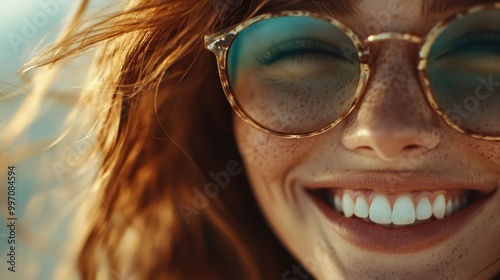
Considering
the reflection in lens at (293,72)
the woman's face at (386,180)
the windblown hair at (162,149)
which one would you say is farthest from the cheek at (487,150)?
the windblown hair at (162,149)

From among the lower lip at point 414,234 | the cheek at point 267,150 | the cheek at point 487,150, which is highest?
the cheek at point 267,150

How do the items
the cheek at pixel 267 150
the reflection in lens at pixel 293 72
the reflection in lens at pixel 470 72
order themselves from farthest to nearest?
the cheek at pixel 267 150 → the reflection in lens at pixel 293 72 → the reflection in lens at pixel 470 72

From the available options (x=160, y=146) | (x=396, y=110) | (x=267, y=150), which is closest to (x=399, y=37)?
(x=396, y=110)

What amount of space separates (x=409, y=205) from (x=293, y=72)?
0.35m

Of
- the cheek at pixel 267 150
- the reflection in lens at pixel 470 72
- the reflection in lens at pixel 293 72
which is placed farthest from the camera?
the cheek at pixel 267 150

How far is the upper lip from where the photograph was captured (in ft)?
4.26

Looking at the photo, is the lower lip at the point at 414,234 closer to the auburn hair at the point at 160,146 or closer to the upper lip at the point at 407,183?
the upper lip at the point at 407,183

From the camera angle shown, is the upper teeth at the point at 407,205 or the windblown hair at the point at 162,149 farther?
the windblown hair at the point at 162,149

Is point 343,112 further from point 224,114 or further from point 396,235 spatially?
point 224,114

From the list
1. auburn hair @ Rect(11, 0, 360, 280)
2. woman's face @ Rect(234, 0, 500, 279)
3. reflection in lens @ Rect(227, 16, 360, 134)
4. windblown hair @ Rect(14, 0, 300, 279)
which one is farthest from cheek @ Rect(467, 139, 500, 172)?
windblown hair @ Rect(14, 0, 300, 279)

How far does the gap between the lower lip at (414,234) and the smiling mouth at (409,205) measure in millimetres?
12

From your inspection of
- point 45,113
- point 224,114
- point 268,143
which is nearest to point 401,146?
point 268,143

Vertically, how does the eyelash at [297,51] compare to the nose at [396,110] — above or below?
above

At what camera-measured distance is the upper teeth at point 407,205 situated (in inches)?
53.2
